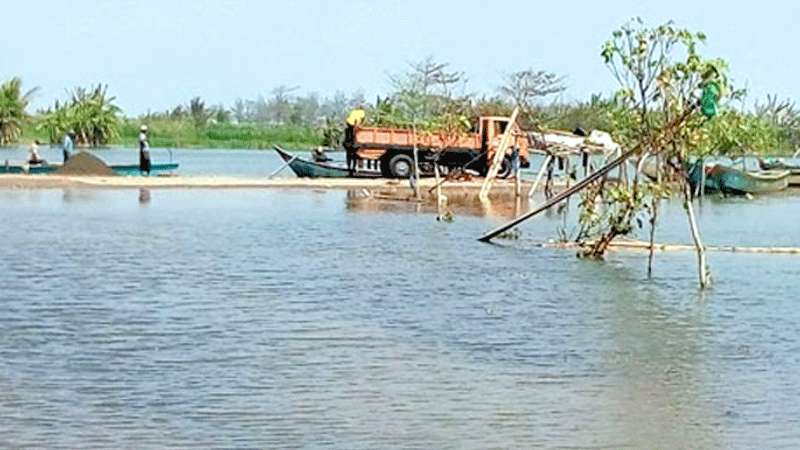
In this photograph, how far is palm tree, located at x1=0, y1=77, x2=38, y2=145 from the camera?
7581 centimetres

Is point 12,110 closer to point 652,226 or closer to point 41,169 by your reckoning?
point 41,169

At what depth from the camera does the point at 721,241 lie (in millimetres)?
26500

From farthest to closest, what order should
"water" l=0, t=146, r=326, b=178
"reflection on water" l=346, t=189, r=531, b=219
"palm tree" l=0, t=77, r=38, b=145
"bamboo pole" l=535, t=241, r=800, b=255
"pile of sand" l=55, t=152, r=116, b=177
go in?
"palm tree" l=0, t=77, r=38, b=145, "water" l=0, t=146, r=326, b=178, "pile of sand" l=55, t=152, r=116, b=177, "reflection on water" l=346, t=189, r=531, b=219, "bamboo pole" l=535, t=241, r=800, b=255

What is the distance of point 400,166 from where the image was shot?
4469 centimetres

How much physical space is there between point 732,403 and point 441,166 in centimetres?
3475

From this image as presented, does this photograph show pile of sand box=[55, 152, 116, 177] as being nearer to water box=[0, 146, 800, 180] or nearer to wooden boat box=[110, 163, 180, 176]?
wooden boat box=[110, 163, 180, 176]

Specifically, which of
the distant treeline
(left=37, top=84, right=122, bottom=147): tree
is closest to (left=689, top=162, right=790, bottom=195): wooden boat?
the distant treeline

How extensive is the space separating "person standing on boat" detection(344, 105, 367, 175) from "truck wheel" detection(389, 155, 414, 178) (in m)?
1.17

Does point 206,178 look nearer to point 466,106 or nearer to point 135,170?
point 135,170

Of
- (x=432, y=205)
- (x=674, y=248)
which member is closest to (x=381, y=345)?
(x=674, y=248)

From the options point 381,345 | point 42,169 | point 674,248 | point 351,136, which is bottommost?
point 674,248

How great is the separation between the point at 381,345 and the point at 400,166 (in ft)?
104

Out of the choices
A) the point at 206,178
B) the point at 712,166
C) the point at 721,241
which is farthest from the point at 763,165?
the point at 721,241

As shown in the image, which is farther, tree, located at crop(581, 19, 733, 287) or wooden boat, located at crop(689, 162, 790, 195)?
wooden boat, located at crop(689, 162, 790, 195)
